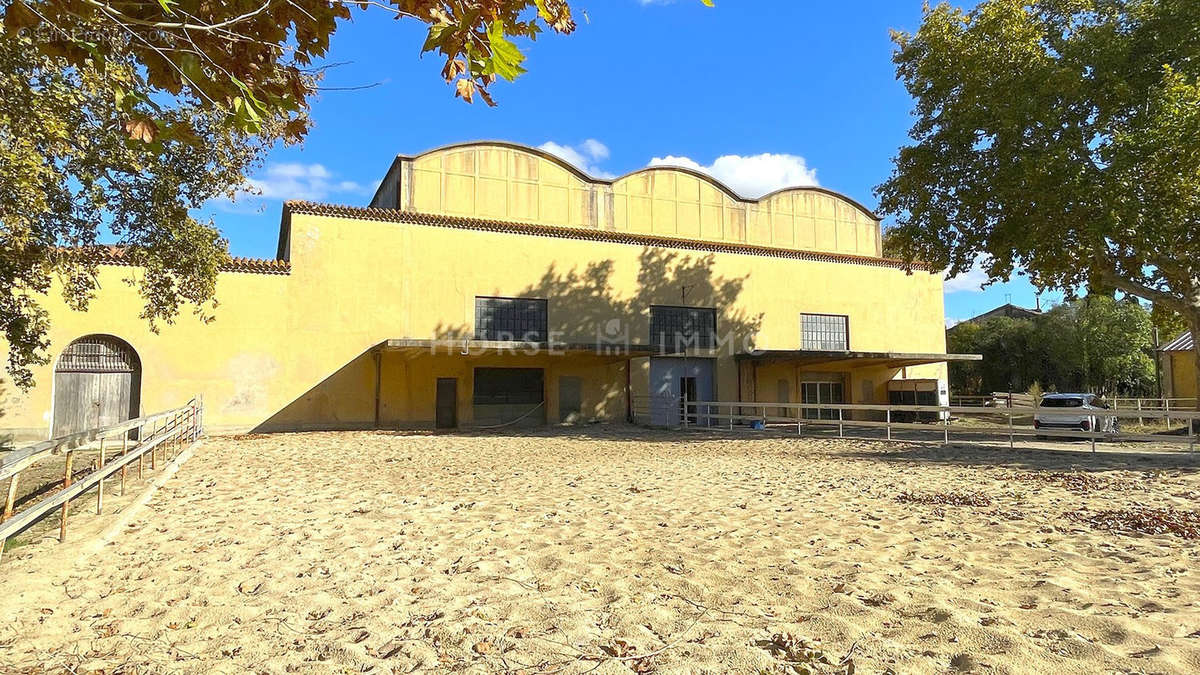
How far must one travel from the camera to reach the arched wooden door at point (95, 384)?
54.5 ft

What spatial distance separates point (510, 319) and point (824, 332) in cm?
1317

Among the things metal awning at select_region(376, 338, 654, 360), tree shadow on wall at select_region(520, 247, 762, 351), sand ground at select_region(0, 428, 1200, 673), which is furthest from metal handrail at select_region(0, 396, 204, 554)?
tree shadow on wall at select_region(520, 247, 762, 351)

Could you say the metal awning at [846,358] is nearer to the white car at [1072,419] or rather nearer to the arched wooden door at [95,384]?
the white car at [1072,419]

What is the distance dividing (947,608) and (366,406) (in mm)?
18136

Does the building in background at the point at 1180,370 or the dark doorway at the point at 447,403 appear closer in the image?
the dark doorway at the point at 447,403

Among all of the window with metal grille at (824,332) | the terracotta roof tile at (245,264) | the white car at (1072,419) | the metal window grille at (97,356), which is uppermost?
the terracotta roof tile at (245,264)

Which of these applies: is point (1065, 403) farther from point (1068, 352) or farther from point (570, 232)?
point (1068, 352)

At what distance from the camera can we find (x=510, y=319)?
21656 millimetres

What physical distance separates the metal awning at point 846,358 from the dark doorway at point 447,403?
34.3 ft

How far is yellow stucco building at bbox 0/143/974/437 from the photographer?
696 inches

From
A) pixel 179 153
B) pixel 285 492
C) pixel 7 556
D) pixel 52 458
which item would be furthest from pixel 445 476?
pixel 52 458

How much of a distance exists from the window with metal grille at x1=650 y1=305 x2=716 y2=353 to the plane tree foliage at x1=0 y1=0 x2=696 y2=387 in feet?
50.2

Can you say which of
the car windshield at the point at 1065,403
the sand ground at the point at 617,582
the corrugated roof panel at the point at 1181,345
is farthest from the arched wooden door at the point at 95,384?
the corrugated roof panel at the point at 1181,345

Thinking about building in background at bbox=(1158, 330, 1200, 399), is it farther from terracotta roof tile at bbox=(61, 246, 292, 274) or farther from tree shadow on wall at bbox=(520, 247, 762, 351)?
terracotta roof tile at bbox=(61, 246, 292, 274)
